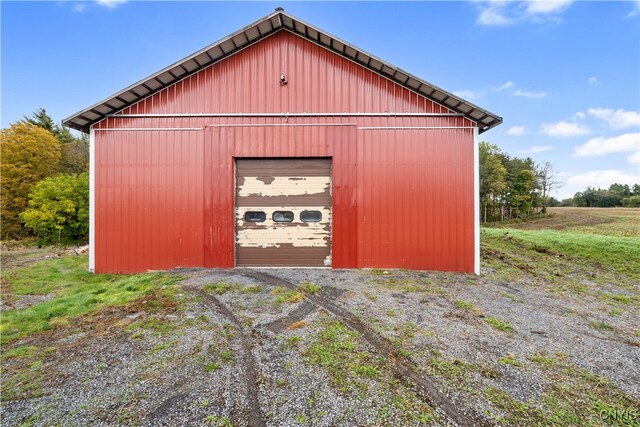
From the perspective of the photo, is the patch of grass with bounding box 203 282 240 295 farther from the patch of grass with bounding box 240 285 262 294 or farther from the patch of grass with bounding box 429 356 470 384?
the patch of grass with bounding box 429 356 470 384

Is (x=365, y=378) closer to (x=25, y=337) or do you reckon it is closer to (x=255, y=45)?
(x=25, y=337)

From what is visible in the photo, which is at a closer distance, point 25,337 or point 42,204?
point 25,337

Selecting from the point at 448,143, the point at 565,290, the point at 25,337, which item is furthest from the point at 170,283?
the point at 565,290

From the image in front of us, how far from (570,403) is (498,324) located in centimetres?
177

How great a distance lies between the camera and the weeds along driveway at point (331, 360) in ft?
7.88

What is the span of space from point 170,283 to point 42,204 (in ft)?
48.5

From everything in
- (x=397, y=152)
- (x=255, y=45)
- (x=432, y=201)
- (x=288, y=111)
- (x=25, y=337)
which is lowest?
(x=25, y=337)

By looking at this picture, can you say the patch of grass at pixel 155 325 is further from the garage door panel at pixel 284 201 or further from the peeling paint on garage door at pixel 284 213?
the garage door panel at pixel 284 201

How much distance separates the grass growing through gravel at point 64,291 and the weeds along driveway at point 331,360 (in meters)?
0.43

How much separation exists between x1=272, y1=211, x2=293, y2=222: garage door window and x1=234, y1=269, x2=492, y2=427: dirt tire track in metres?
2.93

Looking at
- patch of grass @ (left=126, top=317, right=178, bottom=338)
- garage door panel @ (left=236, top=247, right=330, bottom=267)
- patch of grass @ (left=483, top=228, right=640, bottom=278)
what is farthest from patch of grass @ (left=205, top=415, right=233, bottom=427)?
patch of grass @ (left=483, top=228, right=640, bottom=278)

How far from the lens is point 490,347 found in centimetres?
351

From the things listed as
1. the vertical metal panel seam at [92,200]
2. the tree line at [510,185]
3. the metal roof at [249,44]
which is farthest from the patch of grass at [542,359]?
the tree line at [510,185]

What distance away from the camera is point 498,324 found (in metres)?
4.23
